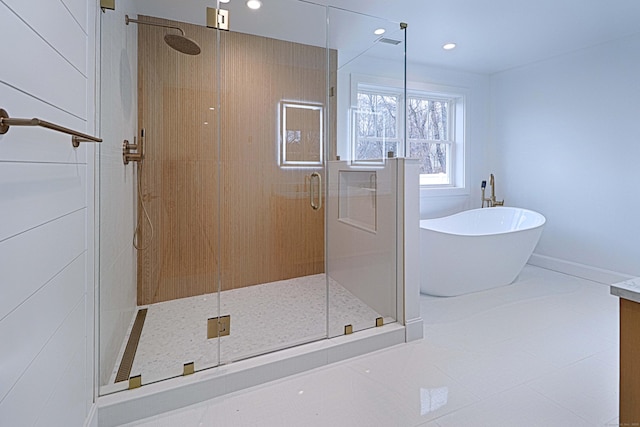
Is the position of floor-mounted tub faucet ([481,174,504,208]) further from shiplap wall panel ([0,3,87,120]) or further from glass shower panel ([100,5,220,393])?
shiplap wall panel ([0,3,87,120])

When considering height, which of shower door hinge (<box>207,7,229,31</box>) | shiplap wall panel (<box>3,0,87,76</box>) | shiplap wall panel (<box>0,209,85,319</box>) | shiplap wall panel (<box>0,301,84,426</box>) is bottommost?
shiplap wall panel (<box>0,301,84,426</box>)

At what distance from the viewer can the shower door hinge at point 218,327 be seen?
227 cm

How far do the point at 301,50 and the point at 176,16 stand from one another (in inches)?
39.4

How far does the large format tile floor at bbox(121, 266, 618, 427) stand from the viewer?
168cm

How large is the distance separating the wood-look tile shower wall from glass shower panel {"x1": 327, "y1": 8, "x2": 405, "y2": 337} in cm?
22

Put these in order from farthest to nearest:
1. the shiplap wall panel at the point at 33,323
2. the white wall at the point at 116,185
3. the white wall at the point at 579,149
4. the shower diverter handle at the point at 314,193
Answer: the white wall at the point at 579,149 < the shower diverter handle at the point at 314,193 < the white wall at the point at 116,185 < the shiplap wall panel at the point at 33,323

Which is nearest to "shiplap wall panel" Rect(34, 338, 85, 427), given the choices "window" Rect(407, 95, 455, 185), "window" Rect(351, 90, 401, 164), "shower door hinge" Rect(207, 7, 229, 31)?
"shower door hinge" Rect(207, 7, 229, 31)

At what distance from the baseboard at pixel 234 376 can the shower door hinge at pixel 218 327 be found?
311mm

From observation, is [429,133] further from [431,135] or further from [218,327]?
[218,327]

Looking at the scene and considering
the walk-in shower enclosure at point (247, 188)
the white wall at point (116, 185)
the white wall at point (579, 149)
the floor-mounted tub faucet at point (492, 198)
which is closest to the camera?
the white wall at point (116, 185)

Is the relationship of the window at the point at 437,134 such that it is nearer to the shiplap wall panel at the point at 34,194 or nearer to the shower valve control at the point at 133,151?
the shower valve control at the point at 133,151

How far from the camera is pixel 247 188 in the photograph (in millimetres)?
2852

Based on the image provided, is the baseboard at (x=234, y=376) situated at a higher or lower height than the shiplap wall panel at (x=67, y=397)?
lower

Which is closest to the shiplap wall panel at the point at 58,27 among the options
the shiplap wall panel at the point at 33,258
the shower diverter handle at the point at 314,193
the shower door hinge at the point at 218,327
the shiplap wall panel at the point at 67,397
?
the shiplap wall panel at the point at 33,258
